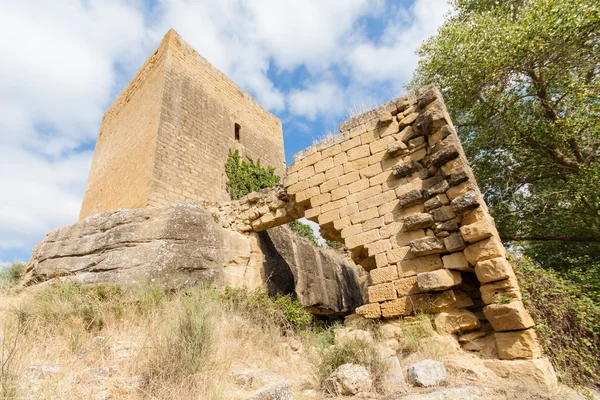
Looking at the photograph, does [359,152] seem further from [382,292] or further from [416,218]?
[382,292]

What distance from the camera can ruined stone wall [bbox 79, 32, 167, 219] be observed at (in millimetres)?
9914

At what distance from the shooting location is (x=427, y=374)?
3250 millimetres

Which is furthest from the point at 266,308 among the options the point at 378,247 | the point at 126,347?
the point at 126,347

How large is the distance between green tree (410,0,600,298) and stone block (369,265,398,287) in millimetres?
4603

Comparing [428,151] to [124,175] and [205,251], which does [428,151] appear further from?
A: [124,175]

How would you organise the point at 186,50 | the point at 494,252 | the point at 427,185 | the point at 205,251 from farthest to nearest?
the point at 186,50 → the point at 205,251 → the point at 427,185 → the point at 494,252

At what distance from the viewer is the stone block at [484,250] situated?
4.07 metres

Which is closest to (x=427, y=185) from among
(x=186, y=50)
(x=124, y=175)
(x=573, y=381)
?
(x=573, y=381)

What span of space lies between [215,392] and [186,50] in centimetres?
1211

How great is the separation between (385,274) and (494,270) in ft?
4.52

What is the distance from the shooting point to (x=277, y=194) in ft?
22.2

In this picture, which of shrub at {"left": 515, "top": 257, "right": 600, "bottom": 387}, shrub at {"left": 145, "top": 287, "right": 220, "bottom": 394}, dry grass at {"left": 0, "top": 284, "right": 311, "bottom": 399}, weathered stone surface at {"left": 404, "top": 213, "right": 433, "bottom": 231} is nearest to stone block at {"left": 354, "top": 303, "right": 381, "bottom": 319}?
dry grass at {"left": 0, "top": 284, "right": 311, "bottom": 399}

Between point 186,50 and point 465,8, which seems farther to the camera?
point 186,50

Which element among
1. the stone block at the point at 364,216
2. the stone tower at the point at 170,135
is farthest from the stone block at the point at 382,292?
the stone tower at the point at 170,135
